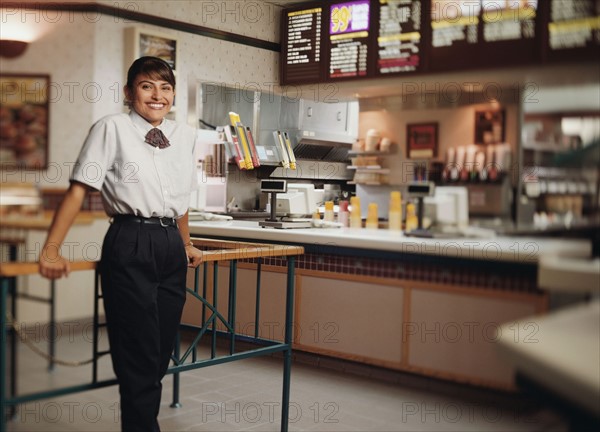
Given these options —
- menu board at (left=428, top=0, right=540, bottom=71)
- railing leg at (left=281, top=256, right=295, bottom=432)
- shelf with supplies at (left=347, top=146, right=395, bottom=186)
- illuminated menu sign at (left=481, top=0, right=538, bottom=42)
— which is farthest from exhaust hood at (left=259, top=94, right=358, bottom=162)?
railing leg at (left=281, top=256, right=295, bottom=432)

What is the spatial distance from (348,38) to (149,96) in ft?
7.81

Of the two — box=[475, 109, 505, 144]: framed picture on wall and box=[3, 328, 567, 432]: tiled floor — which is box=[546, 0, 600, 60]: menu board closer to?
box=[475, 109, 505, 144]: framed picture on wall

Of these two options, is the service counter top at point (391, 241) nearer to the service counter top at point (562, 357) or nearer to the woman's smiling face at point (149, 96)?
the woman's smiling face at point (149, 96)

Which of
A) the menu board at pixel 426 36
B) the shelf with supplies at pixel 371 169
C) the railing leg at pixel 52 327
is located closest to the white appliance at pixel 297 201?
the shelf with supplies at pixel 371 169

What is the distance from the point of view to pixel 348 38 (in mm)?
3883

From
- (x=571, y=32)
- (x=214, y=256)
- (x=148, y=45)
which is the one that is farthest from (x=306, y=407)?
(x=148, y=45)

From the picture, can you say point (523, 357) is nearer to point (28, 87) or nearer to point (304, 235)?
point (28, 87)

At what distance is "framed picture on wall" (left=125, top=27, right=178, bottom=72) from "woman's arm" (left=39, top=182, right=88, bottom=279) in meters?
2.11

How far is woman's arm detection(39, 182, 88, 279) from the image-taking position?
1.54 metres

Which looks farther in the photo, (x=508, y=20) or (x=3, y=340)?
(x=508, y=20)

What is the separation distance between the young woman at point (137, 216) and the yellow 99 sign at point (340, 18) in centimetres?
236

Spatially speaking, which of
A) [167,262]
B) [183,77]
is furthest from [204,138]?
[167,262]

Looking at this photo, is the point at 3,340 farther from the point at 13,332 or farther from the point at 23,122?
the point at 23,122

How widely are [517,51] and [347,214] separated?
1.31 meters
